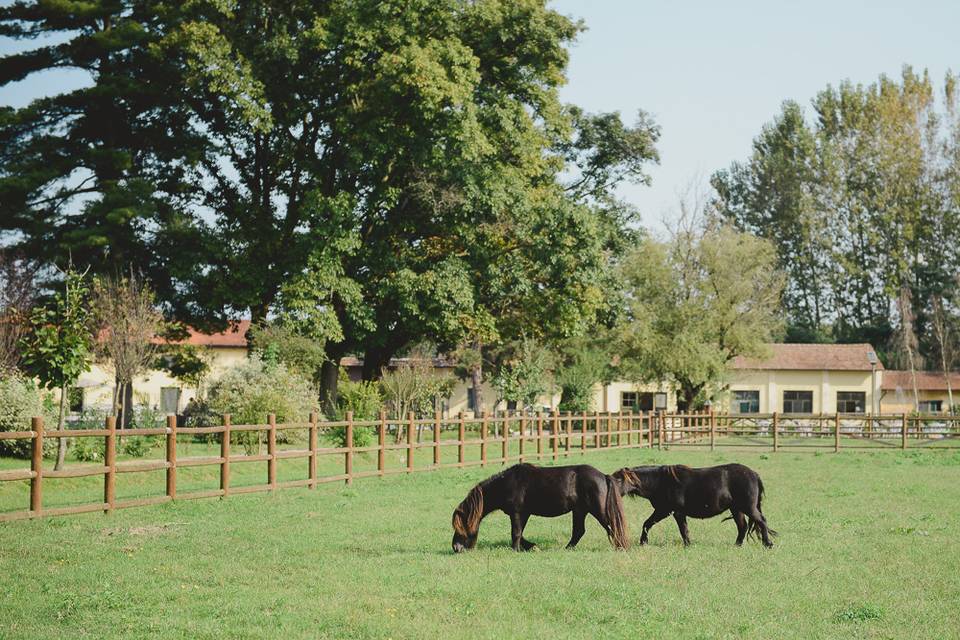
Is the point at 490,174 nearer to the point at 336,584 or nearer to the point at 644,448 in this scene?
the point at 644,448

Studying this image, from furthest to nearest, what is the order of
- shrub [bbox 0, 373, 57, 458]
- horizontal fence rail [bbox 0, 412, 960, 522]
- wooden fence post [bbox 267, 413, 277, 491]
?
shrub [bbox 0, 373, 57, 458] < wooden fence post [bbox 267, 413, 277, 491] < horizontal fence rail [bbox 0, 412, 960, 522]

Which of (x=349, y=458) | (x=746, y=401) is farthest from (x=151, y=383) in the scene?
(x=349, y=458)

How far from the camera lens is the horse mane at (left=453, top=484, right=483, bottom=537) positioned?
409 inches

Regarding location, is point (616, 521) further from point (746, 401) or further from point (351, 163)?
point (746, 401)

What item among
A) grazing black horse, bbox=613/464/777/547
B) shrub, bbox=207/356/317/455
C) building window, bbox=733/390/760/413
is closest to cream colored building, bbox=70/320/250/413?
shrub, bbox=207/356/317/455

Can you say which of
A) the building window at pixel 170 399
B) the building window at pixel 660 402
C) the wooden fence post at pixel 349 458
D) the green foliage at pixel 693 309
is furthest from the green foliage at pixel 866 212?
the wooden fence post at pixel 349 458

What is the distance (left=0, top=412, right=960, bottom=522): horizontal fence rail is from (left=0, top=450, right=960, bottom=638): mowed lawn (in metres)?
0.61

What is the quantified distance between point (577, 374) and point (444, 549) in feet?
109

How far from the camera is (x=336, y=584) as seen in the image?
845cm

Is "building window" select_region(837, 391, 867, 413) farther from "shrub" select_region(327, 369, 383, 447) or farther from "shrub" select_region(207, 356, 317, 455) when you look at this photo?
"shrub" select_region(207, 356, 317, 455)

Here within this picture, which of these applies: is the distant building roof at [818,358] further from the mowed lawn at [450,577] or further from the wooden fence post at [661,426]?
the mowed lawn at [450,577]

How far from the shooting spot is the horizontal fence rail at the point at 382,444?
45.8ft

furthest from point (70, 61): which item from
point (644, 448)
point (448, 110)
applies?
point (644, 448)

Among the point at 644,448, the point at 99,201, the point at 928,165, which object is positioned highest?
the point at 928,165
